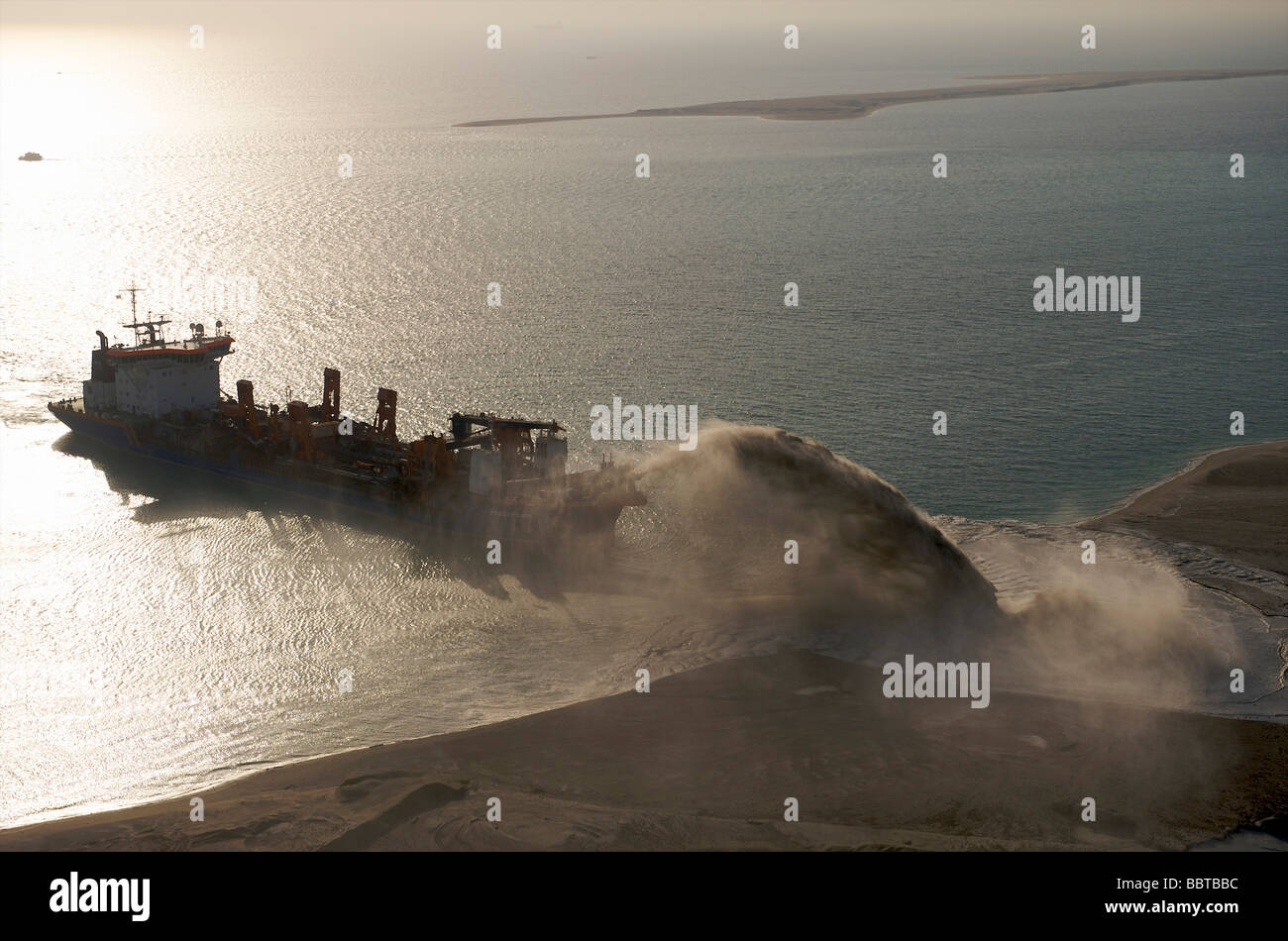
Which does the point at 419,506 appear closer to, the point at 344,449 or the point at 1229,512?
the point at 344,449

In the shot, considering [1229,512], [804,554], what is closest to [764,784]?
[804,554]

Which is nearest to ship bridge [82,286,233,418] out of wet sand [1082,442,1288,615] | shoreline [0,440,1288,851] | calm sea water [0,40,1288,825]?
calm sea water [0,40,1288,825]

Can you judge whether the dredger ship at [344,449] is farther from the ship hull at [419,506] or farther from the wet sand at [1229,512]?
the wet sand at [1229,512]

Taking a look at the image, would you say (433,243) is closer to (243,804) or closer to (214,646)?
(214,646)

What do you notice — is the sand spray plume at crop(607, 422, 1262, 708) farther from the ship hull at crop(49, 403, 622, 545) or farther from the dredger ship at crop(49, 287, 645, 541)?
the dredger ship at crop(49, 287, 645, 541)

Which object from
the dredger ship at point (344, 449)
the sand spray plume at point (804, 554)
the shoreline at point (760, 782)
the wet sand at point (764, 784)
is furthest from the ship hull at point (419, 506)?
the wet sand at point (764, 784)
